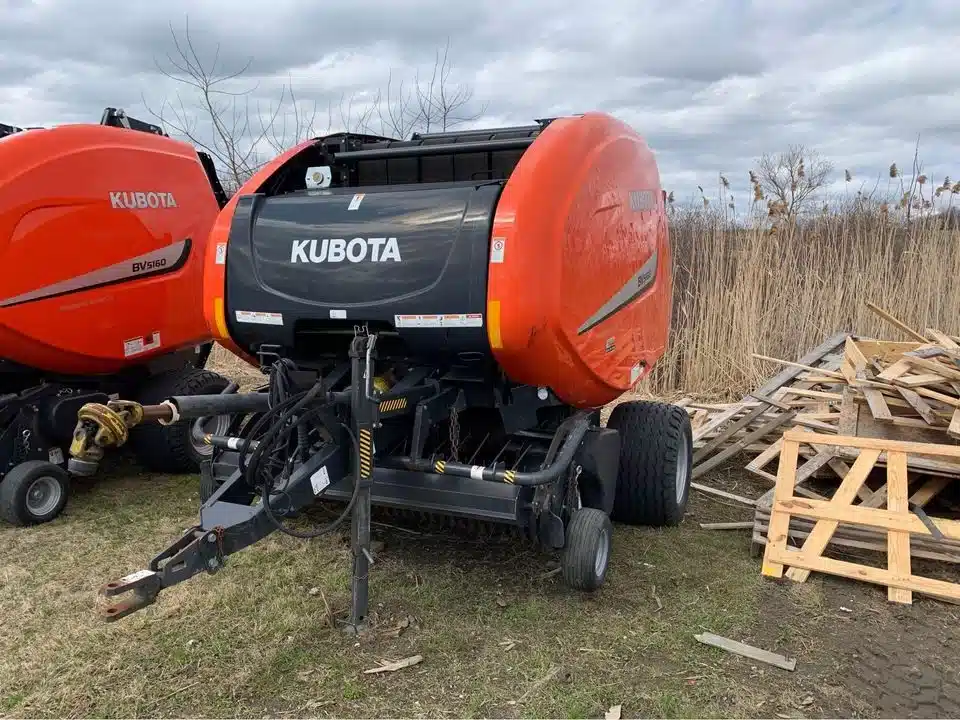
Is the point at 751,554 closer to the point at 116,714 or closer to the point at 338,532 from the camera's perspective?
the point at 338,532

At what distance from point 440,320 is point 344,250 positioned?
0.54 m

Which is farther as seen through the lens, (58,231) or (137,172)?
(137,172)

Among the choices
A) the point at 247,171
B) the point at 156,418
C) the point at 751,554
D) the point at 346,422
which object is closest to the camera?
the point at 156,418

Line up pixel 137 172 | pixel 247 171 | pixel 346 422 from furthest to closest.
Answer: pixel 247 171, pixel 137 172, pixel 346 422

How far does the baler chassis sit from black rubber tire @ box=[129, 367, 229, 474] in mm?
1444

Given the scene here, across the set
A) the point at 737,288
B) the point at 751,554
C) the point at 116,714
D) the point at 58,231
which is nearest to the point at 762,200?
the point at 737,288

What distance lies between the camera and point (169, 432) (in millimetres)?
5000

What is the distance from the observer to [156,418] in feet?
8.26

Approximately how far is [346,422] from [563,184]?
52.2 inches

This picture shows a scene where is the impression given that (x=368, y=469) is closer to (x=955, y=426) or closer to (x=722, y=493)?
A: (x=722, y=493)

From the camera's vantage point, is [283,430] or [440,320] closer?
[283,430]

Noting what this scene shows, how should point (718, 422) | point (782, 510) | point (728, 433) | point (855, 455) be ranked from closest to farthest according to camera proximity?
point (782, 510), point (855, 455), point (728, 433), point (718, 422)

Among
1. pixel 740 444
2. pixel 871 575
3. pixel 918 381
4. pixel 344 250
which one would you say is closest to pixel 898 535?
pixel 871 575

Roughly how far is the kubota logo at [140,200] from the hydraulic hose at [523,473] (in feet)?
8.18
